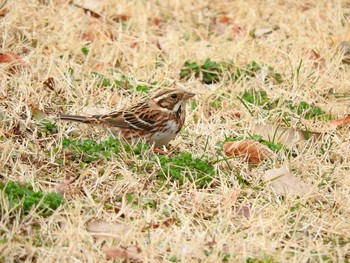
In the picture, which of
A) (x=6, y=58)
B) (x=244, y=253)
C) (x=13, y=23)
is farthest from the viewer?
(x=13, y=23)

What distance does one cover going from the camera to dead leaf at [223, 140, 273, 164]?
6.56 m

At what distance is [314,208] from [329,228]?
0.37m

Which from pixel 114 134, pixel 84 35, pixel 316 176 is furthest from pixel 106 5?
pixel 316 176

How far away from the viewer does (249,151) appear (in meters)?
6.60

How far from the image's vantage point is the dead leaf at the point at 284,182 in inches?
238

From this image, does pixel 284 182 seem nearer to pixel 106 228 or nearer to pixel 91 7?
pixel 106 228

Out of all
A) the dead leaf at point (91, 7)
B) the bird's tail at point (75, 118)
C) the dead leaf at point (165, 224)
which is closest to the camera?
the dead leaf at point (165, 224)

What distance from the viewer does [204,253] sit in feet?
16.6

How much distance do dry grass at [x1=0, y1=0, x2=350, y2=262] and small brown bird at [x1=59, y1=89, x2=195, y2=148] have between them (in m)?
0.17

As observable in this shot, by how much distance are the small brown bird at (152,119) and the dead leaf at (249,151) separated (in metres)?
0.54

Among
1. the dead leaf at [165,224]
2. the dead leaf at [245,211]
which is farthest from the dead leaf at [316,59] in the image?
the dead leaf at [165,224]

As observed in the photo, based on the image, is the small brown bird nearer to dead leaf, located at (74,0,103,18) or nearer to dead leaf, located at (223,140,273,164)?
dead leaf, located at (223,140,273,164)

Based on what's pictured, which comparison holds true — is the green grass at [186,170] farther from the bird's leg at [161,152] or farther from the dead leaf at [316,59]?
the dead leaf at [316,59]

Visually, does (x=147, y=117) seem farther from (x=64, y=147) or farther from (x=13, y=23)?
(x=13, y=23)
